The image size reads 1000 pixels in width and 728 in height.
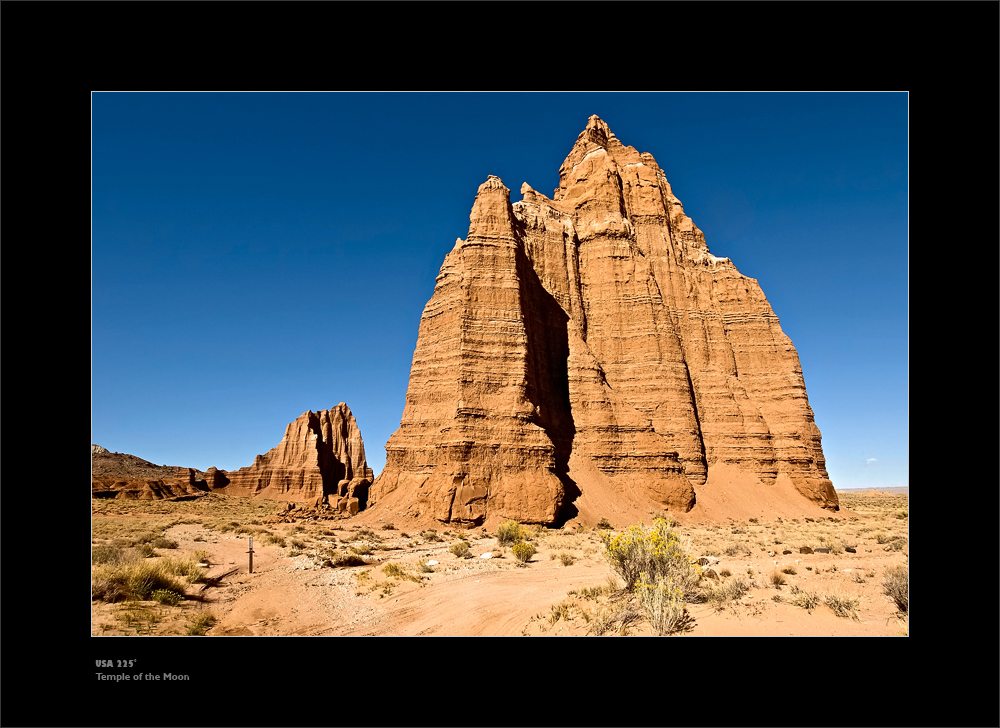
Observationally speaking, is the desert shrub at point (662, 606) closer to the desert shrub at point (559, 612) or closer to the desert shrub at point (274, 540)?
the desert shrub at point (559, 612)

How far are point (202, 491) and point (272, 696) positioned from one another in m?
98.8

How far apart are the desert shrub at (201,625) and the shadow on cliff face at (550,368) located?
2752cm

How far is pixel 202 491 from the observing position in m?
89.1

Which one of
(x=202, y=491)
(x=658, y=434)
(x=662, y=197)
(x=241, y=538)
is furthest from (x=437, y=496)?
(x=202, y=491)

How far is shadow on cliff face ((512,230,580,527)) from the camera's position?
128ft

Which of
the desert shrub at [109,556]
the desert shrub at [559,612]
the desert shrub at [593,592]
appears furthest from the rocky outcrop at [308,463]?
the desert shrub at [559,612]

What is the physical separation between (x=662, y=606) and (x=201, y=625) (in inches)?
340

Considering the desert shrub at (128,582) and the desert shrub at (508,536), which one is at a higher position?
the desert shrub at (128,582)

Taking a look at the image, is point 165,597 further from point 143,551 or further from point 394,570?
point 143,551

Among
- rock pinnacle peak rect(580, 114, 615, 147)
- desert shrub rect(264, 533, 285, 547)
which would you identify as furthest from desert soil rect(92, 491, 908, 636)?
rock pinnacle peak rect(580, 114, 615, 147)

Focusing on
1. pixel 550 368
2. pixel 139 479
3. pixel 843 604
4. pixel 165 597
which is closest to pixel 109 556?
pixel 165 597

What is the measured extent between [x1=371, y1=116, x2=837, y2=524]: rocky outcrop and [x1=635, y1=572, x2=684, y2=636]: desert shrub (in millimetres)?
25128

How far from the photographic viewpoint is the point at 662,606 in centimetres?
809

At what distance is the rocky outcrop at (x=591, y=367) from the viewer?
120 ft
